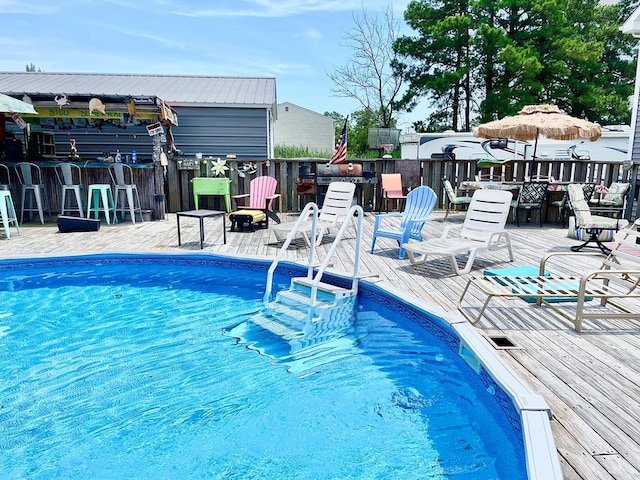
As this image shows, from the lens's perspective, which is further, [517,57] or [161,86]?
[517,57]

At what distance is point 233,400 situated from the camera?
3.07 m

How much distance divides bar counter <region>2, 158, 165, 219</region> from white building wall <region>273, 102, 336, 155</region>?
19.4m

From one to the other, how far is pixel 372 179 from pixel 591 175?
4465 millimetres

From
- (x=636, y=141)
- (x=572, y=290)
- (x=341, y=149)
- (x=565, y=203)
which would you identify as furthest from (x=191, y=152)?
(x=572, y=290)

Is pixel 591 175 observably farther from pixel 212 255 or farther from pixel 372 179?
pixel 212 255

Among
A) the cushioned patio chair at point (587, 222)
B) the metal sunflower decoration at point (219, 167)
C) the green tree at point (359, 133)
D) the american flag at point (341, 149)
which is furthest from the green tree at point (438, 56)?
the cushioned patio chair at point (587, 222)

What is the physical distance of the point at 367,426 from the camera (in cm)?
273

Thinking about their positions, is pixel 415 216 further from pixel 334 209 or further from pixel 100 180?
pixel 100 180

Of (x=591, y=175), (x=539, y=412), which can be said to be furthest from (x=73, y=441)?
(x=591, y=175)

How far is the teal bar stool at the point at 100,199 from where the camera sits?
8.39 metres

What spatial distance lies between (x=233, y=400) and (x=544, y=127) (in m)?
6.77

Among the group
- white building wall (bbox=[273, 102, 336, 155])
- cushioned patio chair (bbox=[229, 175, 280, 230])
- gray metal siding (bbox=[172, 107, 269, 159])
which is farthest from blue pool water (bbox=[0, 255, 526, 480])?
white building wall (bbox=[273, 102, 336, 155])

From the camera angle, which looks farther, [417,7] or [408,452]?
[417,7]

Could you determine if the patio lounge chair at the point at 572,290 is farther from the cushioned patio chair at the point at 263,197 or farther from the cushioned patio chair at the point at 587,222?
the cushioned patio chair at the point at 263,197
